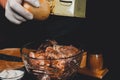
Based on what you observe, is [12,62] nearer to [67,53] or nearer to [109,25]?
[67,53]

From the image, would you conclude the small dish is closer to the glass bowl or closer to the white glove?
the glass bowl

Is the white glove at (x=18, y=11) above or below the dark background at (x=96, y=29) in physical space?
above

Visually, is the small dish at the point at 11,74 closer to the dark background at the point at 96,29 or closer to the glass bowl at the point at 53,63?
the glass bowl at the point at 53,63

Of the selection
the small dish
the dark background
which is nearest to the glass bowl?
the small dish

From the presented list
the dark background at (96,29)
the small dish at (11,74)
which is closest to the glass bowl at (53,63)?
the small dish at (11,74)

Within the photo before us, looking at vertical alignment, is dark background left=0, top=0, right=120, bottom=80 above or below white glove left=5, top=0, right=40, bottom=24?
below

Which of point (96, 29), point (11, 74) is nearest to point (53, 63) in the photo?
point (11, 74)

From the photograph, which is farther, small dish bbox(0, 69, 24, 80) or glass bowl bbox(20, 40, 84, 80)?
small dish bbox(0, 69, 24, 80)

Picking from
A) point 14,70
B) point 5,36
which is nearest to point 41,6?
point 14,70

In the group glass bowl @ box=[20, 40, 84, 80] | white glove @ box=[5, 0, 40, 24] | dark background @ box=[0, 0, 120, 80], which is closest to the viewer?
glass bowl @ box=[20, 40, 84, 80]

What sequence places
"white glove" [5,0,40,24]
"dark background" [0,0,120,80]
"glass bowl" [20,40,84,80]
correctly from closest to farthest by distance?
"glass bowl" [20,40,84,80]
"white glove" [5,0,40,24]
"dark background" [0,0,120,80]

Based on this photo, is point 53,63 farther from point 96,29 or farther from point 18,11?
point 96,29
